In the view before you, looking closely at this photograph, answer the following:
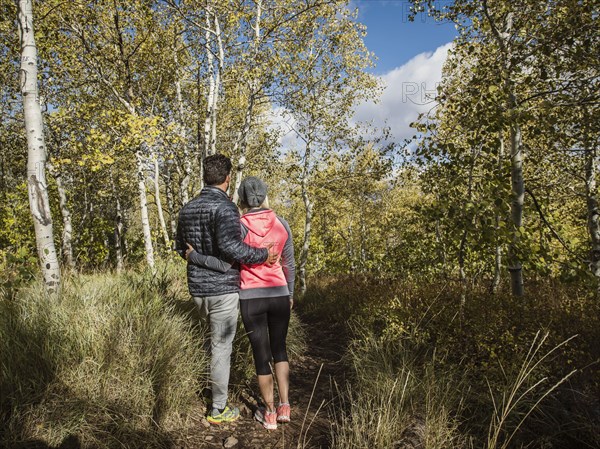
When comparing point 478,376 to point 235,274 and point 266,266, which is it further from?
point 235,274

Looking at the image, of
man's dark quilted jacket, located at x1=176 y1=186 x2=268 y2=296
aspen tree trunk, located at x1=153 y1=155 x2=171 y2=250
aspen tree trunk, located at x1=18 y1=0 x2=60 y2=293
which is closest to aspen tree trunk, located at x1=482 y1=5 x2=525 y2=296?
man's dark quilted jacket, located at x1=176 y1=186 x2=268 y2=296

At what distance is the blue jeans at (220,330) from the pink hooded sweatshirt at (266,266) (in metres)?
0.17

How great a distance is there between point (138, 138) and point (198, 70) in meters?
5.42

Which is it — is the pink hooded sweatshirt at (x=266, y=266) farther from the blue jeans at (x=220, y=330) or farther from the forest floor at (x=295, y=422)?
the forest floor at (x=295, y=422)

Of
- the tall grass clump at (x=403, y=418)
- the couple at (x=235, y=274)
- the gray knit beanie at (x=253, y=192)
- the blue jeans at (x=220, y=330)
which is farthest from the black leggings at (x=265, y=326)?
the gray knit beanie at (x=253, y=192)

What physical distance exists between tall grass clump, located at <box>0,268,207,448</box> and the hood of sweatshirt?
141 cm

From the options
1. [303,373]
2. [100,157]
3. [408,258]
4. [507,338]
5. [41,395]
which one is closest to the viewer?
[41,395]

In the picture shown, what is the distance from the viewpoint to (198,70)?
37.9 feet

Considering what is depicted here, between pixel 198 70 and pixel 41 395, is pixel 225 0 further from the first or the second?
pixel 41 395

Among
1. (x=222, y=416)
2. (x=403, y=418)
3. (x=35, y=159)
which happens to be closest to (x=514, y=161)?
(x=403, y=418)

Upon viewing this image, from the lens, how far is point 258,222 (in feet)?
10.8

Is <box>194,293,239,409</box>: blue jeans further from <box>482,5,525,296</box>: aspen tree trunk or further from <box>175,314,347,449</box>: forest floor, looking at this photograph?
<box>482,5,525,296</box>: aspen tree trunk

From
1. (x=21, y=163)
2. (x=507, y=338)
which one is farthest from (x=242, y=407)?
(x=21, y=163)

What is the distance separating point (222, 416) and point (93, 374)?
1.19m
